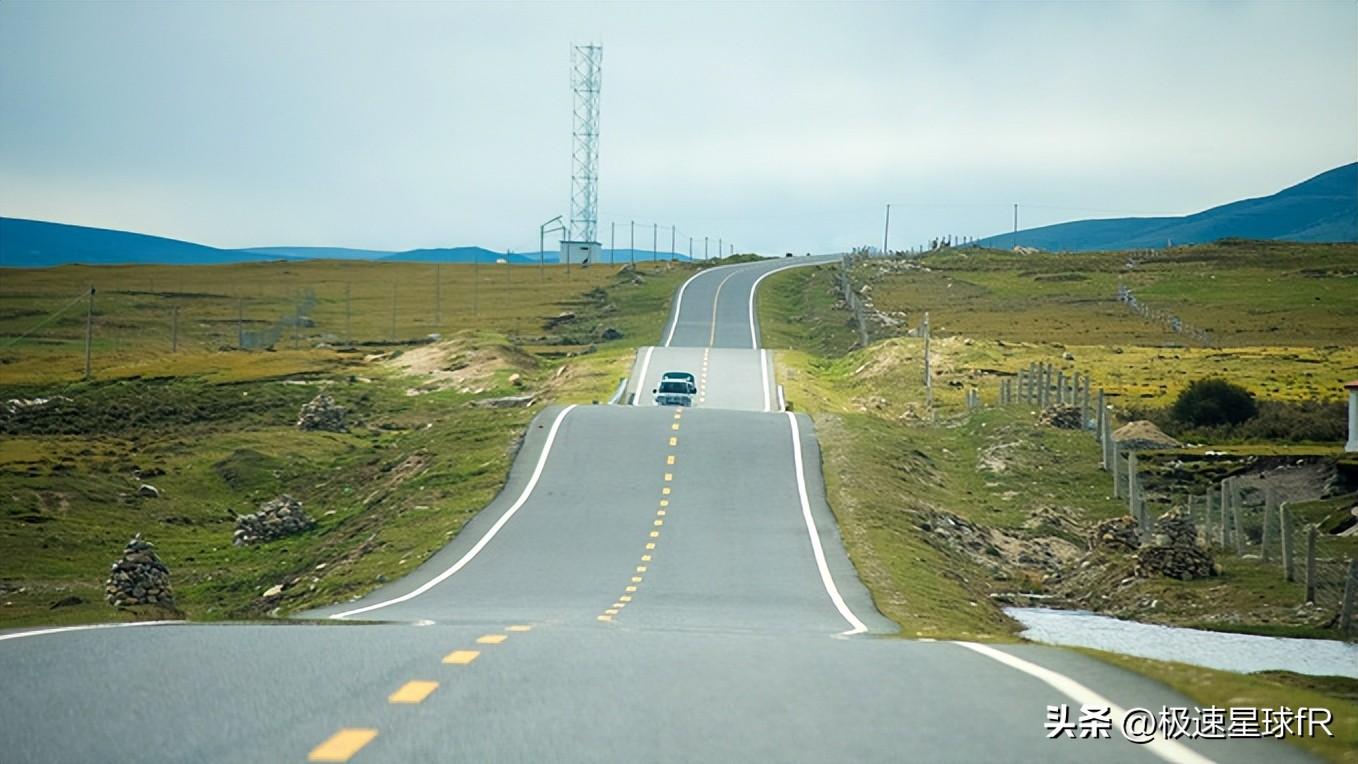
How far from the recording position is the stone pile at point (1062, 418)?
5797cm

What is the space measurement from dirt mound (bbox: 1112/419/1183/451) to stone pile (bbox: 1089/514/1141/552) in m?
12.6

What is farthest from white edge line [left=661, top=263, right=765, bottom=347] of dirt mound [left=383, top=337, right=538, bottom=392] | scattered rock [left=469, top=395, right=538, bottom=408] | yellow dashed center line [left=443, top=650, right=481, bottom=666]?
yellow dashed center line [left=443, top=650, right=481, bottom=666]

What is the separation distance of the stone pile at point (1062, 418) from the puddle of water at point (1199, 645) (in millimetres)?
25256

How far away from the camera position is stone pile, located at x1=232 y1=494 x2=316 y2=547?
46.8 meters

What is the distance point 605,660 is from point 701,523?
2628 cm

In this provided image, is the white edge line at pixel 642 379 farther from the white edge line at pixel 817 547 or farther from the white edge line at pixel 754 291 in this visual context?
the white edge line at pixel 817 547

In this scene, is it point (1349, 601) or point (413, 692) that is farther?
point (1349, 601)

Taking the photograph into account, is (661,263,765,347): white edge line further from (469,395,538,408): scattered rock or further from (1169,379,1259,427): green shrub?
(1169,379,1259,427): green shrub

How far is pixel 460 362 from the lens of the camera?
3250 inches

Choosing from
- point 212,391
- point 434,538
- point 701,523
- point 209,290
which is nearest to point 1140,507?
point 701,523

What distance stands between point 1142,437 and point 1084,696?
1857 inches

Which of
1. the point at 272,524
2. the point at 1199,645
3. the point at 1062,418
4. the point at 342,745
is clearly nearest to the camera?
the point at 342,745

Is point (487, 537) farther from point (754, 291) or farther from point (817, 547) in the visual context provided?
point (754, 291)

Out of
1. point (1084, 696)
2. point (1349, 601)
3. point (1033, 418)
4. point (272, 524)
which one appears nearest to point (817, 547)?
point (1349, 601)
